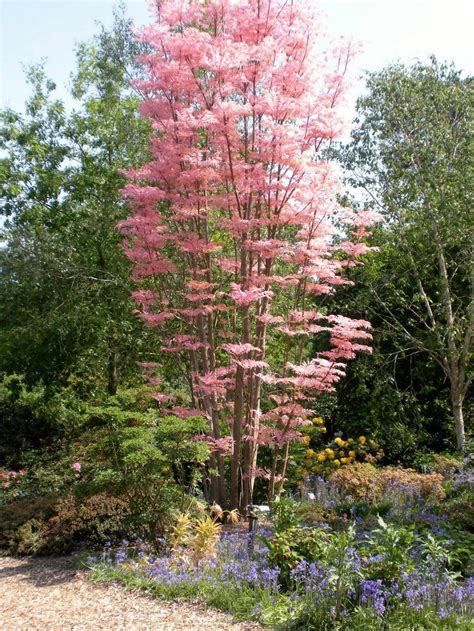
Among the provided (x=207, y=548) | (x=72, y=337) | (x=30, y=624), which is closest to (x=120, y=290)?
(x=72, y=337)

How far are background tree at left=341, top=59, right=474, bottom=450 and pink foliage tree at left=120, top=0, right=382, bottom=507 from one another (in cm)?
161

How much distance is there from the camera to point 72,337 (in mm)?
7961

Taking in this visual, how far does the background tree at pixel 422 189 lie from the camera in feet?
23.4

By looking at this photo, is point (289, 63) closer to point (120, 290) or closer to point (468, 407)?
point (120, 290)

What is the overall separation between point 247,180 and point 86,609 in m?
3.72

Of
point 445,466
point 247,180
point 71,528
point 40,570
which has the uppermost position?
point 247,180

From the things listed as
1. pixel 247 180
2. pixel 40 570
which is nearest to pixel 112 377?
pixel 40 570

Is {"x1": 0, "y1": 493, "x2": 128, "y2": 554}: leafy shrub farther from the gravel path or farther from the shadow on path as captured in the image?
the gravel path

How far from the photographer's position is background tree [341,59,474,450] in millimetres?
7133

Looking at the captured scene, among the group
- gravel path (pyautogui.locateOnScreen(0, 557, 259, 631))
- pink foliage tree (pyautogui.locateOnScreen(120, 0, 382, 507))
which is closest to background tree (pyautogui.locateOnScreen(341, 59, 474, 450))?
pink foliage tree (pyautogui.locateOnScreen(120, 0, 382, 507))

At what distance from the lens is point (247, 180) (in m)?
5.61

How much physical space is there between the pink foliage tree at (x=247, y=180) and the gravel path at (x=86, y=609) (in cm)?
195

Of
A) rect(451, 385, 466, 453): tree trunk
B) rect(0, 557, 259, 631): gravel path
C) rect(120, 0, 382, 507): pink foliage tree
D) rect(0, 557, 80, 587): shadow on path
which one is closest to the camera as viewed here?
rect(0, 557, 259, 631): gravel path

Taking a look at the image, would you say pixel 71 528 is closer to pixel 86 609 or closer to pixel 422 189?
pixel 86 609
